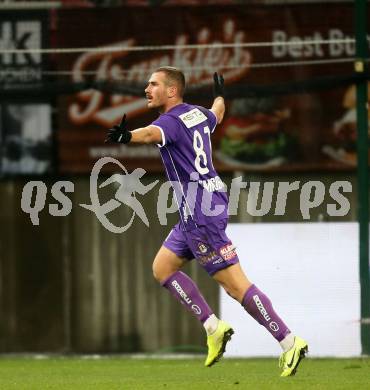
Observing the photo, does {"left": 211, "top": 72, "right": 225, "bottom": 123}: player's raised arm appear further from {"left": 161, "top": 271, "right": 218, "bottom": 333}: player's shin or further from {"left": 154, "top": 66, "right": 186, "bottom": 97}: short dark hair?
{"left": 161, "top": 271, "right": 218, "bottom": 333}: player's shin

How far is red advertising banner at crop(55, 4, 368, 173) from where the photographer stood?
14578 millimetres

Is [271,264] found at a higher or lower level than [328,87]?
lower

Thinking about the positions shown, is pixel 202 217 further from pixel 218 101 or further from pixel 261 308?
pixel 218 101

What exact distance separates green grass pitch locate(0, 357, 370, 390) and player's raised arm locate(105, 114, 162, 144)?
1.67 metres

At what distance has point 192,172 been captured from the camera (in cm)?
874

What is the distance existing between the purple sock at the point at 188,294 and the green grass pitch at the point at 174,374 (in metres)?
0.50

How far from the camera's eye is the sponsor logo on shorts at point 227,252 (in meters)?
8.70

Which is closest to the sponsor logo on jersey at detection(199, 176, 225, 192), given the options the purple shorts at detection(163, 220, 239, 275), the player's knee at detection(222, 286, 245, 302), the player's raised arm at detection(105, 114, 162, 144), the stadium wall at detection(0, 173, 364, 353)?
the purple shorts at detection(163, 220, 239, 275)

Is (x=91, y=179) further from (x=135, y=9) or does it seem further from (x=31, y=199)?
(x=135, y=9)

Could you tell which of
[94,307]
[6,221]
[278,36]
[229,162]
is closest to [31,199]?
[6,221]

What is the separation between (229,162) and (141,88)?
6.35 feet

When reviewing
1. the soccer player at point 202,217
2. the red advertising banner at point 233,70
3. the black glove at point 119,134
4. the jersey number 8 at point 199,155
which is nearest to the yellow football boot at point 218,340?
the soccer player at point 202,217

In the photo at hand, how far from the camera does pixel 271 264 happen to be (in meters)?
12.8

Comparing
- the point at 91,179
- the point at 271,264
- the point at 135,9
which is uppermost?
the point at 135,9
